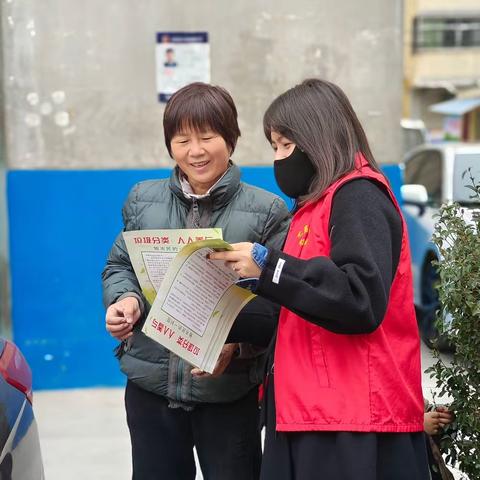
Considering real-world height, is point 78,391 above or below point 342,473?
below

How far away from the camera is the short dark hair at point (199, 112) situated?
271 cm

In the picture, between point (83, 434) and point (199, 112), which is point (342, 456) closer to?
point (199, 112)

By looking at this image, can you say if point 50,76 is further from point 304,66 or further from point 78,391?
point 78,391

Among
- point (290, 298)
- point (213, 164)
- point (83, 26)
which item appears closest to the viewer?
point (290, 298)

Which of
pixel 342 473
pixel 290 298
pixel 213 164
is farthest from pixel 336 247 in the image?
pixel 213 164

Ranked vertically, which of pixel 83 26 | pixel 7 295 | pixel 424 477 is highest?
pixel 83 26

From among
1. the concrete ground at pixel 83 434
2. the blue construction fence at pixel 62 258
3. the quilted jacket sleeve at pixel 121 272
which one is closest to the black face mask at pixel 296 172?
the quilted jacket sleeve at pixel 121 272

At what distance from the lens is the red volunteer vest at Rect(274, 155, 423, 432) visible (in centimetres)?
218

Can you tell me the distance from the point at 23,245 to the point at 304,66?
6.61ft

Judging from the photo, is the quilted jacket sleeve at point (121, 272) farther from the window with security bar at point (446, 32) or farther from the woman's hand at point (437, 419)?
the window with security bar at point (446, 32)

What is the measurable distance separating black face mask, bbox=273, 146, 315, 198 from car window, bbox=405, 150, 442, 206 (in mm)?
5794

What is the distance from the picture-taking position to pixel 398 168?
5.85 meters

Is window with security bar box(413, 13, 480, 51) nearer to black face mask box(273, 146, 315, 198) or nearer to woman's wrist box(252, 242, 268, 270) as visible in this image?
black face mask box(273, 146, 315, 198)

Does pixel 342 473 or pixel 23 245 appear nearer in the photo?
pixel 342 473
